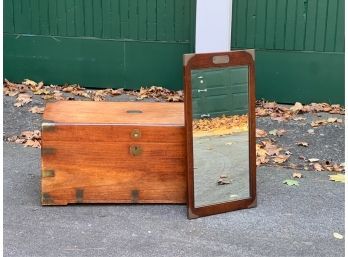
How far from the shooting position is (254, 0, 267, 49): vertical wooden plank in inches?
263

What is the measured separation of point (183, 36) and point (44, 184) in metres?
3.35

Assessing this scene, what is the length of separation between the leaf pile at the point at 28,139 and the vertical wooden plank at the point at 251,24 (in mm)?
2505

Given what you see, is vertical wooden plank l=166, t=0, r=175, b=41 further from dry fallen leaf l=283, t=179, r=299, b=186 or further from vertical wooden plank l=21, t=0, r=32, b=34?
dry fallen leaf l=283, t=179, r=299, b=186

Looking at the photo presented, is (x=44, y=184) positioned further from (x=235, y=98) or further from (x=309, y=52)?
(x=309, y=52)

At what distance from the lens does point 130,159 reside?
4.20 m

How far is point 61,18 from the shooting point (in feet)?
24.2

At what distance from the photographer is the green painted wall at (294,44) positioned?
21.5 feet

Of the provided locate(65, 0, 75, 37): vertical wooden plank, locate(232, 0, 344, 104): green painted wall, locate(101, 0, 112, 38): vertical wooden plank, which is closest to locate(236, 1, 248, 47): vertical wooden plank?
locate(232, 0, 344, 104): green painted wall

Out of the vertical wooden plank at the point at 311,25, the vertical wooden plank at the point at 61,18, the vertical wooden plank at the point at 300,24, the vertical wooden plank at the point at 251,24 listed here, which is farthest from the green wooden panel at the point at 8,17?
the vertical wooden plank at the point at 311,25

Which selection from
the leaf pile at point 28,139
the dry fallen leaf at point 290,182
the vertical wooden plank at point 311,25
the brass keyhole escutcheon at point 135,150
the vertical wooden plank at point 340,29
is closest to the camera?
the brass keyhole escutcheon at point 135,150

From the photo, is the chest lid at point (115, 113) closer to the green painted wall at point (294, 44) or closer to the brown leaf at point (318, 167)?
the brown leaf at point (318, 167)

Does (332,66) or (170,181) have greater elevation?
(332,66)

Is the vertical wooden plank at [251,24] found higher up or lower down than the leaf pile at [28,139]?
higher up

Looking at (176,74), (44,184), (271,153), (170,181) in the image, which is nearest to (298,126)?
(271,153)
